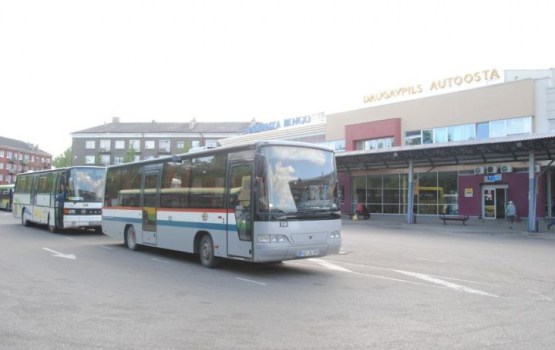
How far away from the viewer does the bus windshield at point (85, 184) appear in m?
21.4

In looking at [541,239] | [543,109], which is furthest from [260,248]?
[543,109]

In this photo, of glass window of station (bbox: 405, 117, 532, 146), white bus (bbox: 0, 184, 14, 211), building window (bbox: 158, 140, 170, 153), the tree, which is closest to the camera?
glass window of station (bbox: 405, 117, 532, 146)

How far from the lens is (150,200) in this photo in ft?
49.1

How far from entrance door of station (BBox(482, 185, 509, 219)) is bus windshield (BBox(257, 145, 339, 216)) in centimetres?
2340

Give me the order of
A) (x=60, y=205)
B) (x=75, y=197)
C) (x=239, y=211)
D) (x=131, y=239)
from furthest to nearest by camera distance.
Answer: (x=60, y=205) → (x=75, y=197) → (x=131, y=239) → (x=239, y=211)

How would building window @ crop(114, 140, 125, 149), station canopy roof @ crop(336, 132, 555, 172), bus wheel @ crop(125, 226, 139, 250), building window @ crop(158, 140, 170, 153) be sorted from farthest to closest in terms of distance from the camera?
1. building window @ crop(114, 140, 125, 149)
2. building window @ crop(158, 140, 170, 153)
3. station canopy roof @ crop(336, 132, 555, 172)
4. bus wheel @ crop(125, 226, 139, 250)

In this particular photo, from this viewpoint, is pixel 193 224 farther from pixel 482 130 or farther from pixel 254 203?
pixel 482 130

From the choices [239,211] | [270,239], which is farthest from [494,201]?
[270,239]

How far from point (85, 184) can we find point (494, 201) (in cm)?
2404

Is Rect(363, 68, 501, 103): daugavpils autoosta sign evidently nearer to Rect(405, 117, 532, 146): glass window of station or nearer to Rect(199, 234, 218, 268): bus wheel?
Rect(405, 117, 532, 146): glass window of station

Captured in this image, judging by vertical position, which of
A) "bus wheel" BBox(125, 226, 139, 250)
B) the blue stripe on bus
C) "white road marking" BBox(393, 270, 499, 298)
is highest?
the blue stripe on bus

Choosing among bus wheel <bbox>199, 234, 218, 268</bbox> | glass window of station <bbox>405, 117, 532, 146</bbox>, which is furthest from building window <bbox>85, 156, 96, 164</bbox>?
bus wheel <bbox>199, 234, 218, 268</bbox>

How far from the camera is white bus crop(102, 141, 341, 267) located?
1060 cm

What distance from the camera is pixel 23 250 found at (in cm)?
1568
